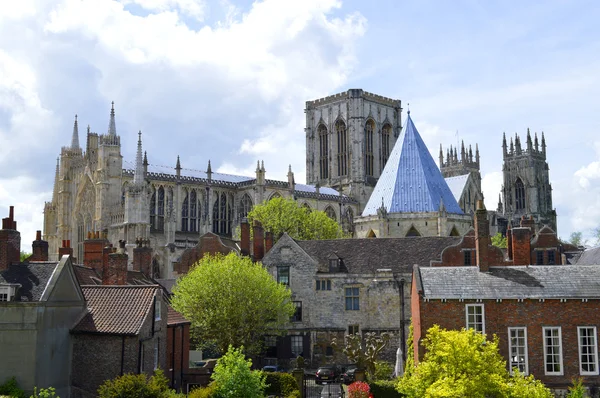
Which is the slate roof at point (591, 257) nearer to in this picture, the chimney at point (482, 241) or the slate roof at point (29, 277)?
the chimney at point (482, 241)

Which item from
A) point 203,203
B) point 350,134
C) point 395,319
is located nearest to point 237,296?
point 395,319

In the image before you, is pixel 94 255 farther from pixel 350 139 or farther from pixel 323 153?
pixel 323 153

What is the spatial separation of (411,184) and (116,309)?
139 ft

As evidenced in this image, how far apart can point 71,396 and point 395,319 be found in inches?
859

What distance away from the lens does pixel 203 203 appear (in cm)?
9856

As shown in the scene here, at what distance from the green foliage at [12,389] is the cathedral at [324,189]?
70.1 ft

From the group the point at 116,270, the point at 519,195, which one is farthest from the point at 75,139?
the point at 519,195

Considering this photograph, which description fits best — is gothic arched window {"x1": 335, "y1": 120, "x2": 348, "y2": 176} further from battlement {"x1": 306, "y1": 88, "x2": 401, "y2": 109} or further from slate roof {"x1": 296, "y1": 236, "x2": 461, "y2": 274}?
slate roof {"x1": 296, "y1": 236, "x2": 461, "y2": 274}

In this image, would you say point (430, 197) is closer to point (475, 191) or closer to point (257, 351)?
point (257, 351)

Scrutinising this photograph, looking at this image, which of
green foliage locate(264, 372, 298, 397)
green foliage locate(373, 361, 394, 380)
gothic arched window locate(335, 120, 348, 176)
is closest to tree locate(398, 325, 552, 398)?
green foliage locate(264, 372, 298, 397)

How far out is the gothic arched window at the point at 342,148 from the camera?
12212cm

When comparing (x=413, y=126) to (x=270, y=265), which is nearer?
(x=270, y=265)

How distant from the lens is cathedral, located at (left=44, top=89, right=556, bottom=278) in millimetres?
70500

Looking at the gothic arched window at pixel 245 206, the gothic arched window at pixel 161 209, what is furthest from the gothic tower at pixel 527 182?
the gothic arched window at pixel 161 209
